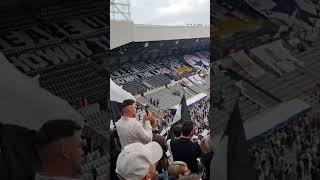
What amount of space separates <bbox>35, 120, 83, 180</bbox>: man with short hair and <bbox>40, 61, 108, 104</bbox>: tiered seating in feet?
0.62

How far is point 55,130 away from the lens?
2.51 m

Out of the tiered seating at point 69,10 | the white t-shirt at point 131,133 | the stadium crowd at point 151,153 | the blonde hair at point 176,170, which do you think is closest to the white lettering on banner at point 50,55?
the tiered seating at point 69,10

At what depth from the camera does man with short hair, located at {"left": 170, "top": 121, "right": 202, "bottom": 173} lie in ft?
13.3

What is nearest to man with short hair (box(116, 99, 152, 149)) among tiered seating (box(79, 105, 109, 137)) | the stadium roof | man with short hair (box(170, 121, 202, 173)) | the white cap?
man with short hair (box(170, 121, 202, 173))

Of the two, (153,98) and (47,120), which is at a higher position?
(47,120)

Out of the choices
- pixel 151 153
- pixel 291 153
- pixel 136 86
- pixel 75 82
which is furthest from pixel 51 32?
pixel 136 86

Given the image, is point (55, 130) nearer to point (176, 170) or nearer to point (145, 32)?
point (176, 170)

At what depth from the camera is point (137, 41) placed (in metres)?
27.0

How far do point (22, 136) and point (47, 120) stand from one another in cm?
15

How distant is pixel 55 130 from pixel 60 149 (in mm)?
184

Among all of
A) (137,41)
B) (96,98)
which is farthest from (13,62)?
(137,41)

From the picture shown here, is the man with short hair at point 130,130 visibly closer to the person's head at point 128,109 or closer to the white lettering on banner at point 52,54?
the person's head at point 128,109

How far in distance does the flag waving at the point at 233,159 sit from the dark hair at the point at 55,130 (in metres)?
0.96

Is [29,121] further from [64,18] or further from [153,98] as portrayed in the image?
[153,98]
